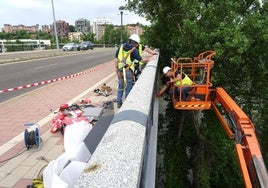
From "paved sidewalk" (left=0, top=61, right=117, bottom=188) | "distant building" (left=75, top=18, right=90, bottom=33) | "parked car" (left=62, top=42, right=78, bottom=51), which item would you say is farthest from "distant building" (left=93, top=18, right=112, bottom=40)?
"paved sidewalk" (left=0, top=61, right=117, bottom=188)

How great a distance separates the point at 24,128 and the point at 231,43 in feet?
18.9

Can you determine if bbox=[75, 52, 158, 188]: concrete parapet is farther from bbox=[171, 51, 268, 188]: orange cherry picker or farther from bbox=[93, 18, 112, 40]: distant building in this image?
bbox=[93, 18, 112, 40]: distant building

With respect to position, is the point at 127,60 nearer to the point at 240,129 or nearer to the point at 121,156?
the point at 240,129

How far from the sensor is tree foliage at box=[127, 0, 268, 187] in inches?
335

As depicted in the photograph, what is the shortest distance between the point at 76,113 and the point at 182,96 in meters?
2.77

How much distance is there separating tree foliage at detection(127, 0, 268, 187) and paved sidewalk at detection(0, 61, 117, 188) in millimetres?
3299

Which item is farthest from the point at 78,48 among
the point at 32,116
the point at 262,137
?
the point at 32,116

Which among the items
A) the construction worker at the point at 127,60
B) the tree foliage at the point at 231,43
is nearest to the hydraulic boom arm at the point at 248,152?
the construction worker at the point at 127,60

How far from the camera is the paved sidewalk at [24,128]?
168 inches

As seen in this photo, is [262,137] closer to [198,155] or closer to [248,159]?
[198,155]

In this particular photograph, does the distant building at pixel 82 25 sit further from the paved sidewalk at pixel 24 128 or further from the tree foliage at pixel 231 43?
the tree foliage at pixel 231 43

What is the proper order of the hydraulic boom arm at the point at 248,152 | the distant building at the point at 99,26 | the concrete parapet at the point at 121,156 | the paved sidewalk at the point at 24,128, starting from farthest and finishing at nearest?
the distant building at the point at 99,26, the paved sidewalk at the point at 24,128, the hydraulic boom arm at the point at 248,152, the concrete parapet at the point at 121,156

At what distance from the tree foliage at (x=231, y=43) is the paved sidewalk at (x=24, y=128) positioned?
3.30 metres

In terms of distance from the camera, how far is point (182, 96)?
772 cm
